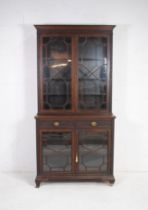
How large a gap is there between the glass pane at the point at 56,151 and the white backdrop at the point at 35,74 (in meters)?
0.52

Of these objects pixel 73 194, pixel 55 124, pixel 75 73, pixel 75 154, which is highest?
pixel 75 73

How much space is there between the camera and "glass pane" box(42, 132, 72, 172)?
10.0 feet

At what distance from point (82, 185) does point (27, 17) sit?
7.70ft

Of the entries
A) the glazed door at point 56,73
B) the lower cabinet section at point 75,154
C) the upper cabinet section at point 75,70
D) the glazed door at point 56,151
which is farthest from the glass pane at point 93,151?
the glazed door at point 56,73

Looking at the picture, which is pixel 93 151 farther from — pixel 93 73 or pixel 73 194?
pixel 93 73

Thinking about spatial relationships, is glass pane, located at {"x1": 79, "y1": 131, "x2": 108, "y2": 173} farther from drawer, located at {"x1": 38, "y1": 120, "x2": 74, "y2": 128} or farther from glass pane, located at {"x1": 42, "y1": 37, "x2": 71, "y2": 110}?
glass pane, located at {"x1": 42, "y1": 37, "x2": 71, "y2": 110}

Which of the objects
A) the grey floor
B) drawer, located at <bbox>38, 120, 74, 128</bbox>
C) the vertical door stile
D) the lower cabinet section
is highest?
the vertical door stile

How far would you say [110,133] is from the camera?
120 inches

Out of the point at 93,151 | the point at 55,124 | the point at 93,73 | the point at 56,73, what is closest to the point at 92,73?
the point at 93,73

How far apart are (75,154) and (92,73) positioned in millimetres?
1036

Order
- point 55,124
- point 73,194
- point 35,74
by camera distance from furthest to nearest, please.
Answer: point 35,74 < point 55,124 < point 73,194

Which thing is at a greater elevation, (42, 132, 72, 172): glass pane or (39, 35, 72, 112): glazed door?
(39, 35, 72, 112): glazed door

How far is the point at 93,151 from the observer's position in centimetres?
310

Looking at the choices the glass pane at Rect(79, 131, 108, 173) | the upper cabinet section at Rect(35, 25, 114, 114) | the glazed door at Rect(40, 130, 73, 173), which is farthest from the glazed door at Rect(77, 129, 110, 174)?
the upper cabinet section at Rect(35, 25, 114, 114)
